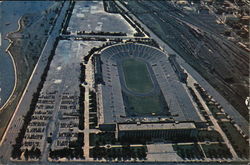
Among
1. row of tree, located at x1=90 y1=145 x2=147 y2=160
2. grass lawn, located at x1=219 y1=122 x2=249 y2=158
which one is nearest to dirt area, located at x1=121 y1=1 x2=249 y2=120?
grass lawn, located at x1=219 y1=122 x2=249 y2=158

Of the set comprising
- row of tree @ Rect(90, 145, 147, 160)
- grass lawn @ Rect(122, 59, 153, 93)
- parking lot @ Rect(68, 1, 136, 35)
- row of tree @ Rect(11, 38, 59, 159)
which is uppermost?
parking lot @ Rect(68, 1, 136, 35)

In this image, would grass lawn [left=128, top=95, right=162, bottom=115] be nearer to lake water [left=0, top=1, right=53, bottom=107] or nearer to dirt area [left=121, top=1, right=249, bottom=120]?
dirt area [left=121, top=1, right=249, bottom=120]

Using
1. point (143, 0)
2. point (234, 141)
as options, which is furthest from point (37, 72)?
point (143, 0)

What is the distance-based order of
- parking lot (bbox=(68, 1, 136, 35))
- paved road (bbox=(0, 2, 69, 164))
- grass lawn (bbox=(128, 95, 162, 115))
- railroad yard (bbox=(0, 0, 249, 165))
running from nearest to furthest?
paved road (bbox=(0, 2, 69, 164))
railroad yard (bbox=(0, 0, 249, 165))
grass lawn (bbox=(128, 95, 162, 115))
parking lot (bbox=(68, 1, 136, 35))

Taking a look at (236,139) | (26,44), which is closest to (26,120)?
(26,44)

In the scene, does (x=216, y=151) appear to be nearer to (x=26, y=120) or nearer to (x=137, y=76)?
(x=137, y=76)

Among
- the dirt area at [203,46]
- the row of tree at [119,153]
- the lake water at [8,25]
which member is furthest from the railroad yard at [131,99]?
the lake water at [8,25]
